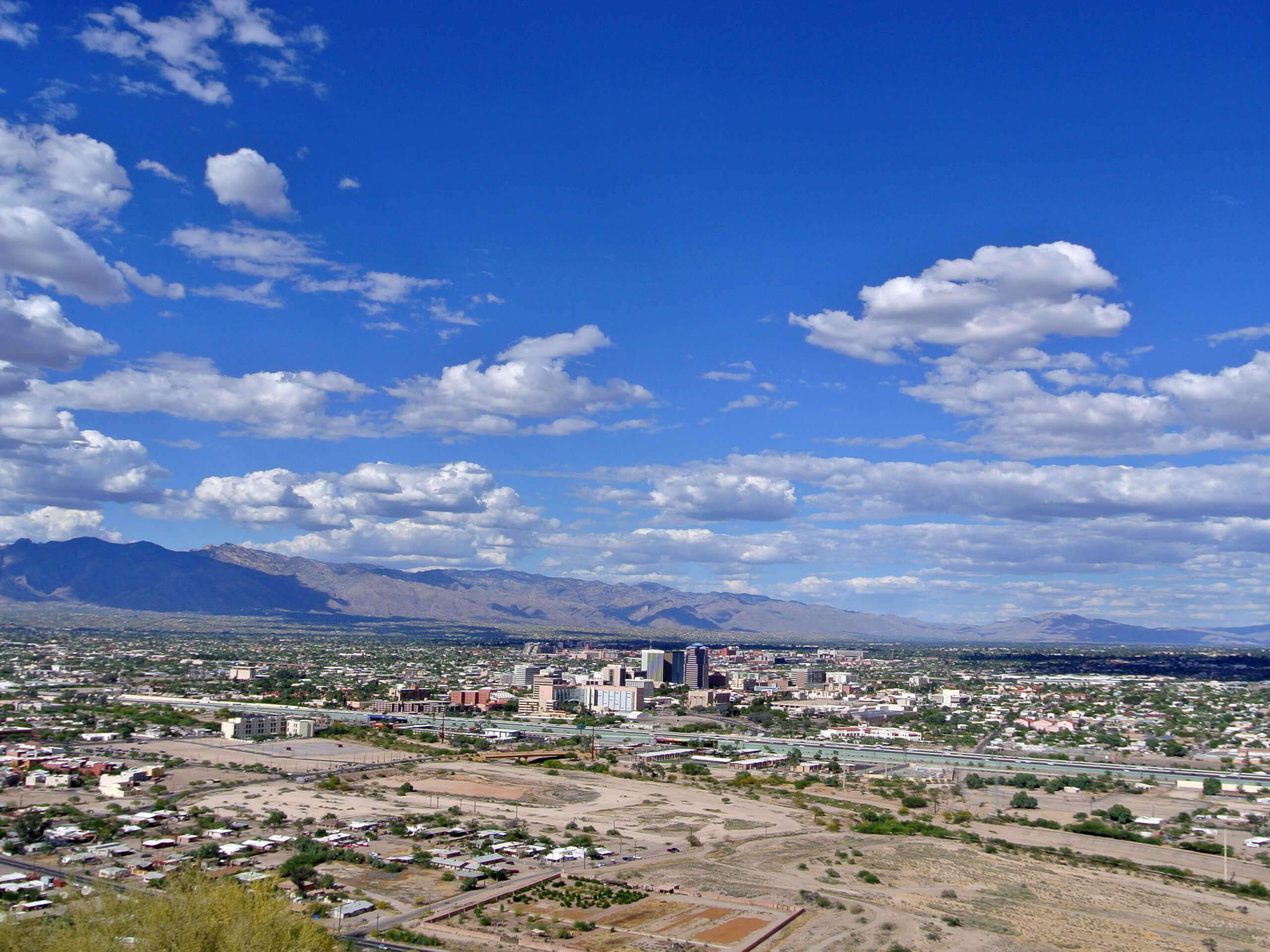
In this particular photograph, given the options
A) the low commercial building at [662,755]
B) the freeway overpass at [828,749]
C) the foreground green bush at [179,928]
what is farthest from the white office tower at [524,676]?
the foreground green bush at [179,928]

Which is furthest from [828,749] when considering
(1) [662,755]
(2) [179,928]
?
(2) [179,928]

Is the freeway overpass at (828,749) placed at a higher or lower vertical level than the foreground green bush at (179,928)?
lower

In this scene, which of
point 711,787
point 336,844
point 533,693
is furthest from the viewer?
point 533,693

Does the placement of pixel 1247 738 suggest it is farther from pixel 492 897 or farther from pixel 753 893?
pixel 492 897

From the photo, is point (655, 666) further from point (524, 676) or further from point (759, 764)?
point (759, 764)

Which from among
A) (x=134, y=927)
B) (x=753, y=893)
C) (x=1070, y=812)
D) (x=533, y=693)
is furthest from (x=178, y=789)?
(x=533, y=693)

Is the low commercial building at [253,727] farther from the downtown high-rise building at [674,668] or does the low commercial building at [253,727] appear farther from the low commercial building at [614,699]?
the downtown high-rise building at [674,668]
